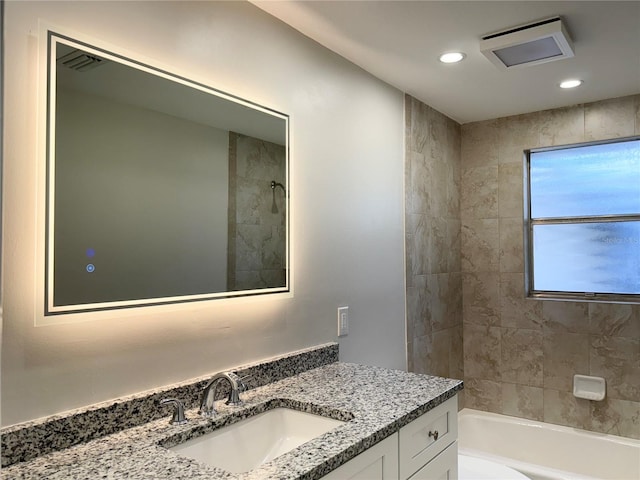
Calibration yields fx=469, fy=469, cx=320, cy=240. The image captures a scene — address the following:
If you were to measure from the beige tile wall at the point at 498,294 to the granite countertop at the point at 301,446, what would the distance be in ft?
3.60

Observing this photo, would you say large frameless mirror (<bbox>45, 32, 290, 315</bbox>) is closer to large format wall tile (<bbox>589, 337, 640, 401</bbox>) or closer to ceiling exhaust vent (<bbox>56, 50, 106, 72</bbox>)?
ceiling exhaust vent (<bbox>56, 50, 106, 72</bbox>)

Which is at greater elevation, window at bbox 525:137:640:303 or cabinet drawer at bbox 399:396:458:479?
window at bbox 525:137:640:303

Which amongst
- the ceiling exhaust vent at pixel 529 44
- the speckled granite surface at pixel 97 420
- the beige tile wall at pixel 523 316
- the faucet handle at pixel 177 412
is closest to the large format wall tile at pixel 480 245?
the beige tile wall at pixel 523 316

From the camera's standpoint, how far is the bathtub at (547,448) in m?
2.86

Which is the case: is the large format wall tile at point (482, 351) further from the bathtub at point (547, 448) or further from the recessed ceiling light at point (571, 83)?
the recessed ceiling light at point (571, 83)

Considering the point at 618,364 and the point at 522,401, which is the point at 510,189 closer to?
the point at 618,364

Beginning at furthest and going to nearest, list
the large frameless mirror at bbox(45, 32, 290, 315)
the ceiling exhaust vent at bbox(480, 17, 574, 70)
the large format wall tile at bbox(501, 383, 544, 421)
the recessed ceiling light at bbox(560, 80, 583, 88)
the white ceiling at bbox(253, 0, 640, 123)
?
the large format wall tile at bbox(501, 383, 544, 421)
the recessed ceiling light at bbox(560, 80, 583, 88)
the ceiling exhaust vent at bbox(480, 17, 574, 70)
the white ceiling at bbox(253, 0, 640, 123)
the large frameless mirror at bbox(45, 32, 290, 315)

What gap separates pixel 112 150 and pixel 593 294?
124 inches

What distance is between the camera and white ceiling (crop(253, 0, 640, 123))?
1873 millimetres

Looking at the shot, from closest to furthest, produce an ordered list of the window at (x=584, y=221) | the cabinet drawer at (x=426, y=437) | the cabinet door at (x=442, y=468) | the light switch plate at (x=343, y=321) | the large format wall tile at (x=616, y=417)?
the cabinet drawer at (x=426, y=437), the cabinet door at (x=442, y=468), the light switch plate at (x=343, y=321), the large format wall tile at (x=616, y=417), the window at (x=584, y=221)

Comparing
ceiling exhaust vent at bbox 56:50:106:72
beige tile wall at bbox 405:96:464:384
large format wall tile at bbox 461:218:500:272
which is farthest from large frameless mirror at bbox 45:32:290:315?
large format wall tile at bbox 461:218:500:272

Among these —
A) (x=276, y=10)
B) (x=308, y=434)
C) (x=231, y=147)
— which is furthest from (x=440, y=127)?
(x=308, y=434)

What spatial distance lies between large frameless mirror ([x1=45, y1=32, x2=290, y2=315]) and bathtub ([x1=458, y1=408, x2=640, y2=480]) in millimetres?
2086

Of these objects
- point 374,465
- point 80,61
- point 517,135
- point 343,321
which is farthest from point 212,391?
point 517,135
